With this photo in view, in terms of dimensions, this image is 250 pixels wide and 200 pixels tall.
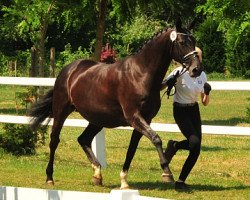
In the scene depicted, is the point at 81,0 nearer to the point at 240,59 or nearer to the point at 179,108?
the point at 179,108

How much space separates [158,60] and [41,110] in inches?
97.3

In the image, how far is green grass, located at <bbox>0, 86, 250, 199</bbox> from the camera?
10.4 metres

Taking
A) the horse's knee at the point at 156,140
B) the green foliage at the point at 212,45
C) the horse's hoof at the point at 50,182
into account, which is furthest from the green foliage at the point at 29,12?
the green foliage at the point at 212,45

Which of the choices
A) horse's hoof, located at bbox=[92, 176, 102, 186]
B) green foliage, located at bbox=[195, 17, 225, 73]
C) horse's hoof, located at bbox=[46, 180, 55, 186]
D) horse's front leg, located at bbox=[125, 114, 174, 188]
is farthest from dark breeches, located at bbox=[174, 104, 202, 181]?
green foliage, located at bbox=[195, 17, 225, 73]

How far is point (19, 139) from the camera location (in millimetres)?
14266

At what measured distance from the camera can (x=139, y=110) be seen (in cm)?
980

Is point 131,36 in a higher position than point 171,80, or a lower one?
lower

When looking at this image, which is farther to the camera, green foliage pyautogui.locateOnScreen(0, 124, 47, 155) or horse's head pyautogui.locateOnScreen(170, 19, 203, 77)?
green foliage pyautogui.locateOnScreen(0, 124, 47, 155)

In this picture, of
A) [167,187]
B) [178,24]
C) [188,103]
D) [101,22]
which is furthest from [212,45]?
[178,24]

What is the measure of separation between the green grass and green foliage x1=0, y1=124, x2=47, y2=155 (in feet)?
0.54

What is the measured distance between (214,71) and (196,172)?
3889 cm

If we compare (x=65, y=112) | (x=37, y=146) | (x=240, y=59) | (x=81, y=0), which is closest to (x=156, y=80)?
Result: (x=65, y=112)

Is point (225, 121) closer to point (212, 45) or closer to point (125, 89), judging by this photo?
point (125, 89)

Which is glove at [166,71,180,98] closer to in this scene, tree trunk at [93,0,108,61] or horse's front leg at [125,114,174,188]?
horse's front leg at [125,114,174,188]
